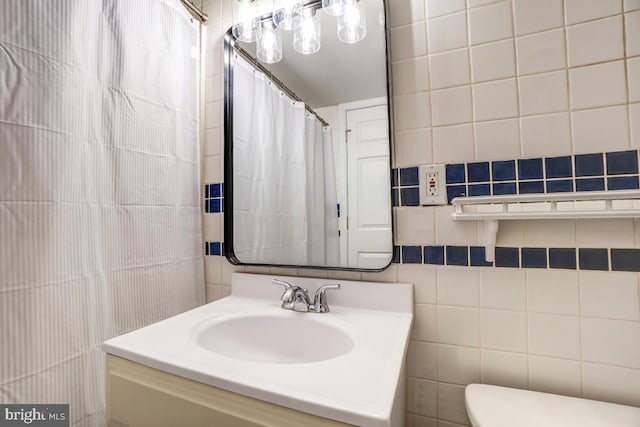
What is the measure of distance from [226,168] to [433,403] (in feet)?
3.67

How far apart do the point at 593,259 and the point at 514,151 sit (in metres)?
0.34

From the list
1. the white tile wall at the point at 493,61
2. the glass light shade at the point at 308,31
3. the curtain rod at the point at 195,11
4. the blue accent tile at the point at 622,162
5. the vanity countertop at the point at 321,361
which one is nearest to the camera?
the vanity countertop at the point at 321,361

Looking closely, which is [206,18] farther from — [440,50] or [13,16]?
[440,50]

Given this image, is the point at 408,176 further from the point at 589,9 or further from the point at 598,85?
the point at 589,9

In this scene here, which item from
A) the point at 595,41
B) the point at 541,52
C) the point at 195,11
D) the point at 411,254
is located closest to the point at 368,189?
the point at 411,254

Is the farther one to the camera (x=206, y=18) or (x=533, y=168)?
(x=206, y=18)

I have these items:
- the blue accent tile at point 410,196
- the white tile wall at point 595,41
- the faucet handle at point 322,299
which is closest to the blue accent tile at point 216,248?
the faucet handle at point 322,299

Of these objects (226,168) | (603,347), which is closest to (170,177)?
(226,168)

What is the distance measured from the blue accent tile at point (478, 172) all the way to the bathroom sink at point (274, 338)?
0.59 m

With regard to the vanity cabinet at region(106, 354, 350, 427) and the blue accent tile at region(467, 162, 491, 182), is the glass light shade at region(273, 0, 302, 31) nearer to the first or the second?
the blue accent tile at region(467, 162, 491, 182)

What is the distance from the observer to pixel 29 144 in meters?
0.73

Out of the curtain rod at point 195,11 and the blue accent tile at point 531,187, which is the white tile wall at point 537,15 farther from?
the curtain rod at point 195,11

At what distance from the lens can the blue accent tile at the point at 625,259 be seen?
75 centimetres

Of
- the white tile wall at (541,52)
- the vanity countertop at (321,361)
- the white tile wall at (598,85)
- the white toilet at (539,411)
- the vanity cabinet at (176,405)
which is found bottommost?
the white toilet at (539,411)
